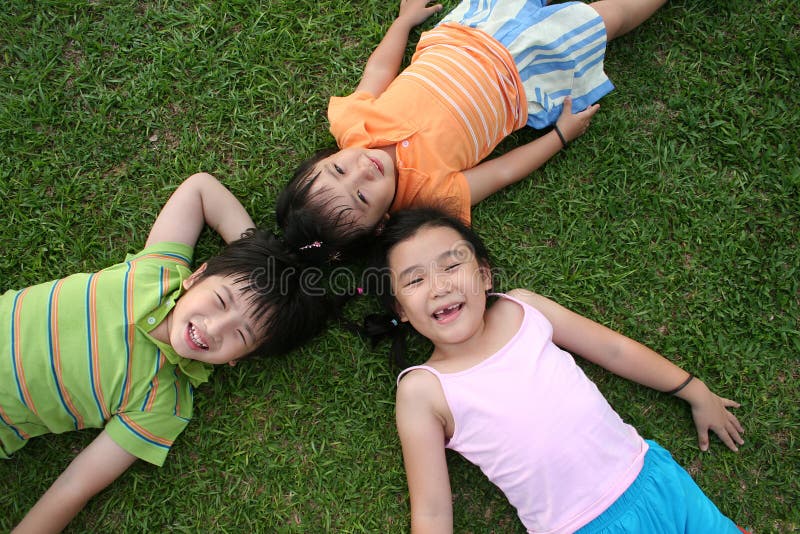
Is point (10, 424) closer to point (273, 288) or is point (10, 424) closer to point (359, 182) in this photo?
point (273, 288)

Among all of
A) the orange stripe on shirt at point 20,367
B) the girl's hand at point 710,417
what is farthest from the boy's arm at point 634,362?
the orange stripe on shirt at point 20,367

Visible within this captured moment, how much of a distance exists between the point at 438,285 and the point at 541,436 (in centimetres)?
69

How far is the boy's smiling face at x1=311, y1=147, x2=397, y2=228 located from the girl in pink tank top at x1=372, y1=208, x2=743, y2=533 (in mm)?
114

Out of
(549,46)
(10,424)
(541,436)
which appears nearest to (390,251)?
(541,436)

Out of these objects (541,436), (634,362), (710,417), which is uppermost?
(541,436)

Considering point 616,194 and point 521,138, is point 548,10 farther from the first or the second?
point 616,194

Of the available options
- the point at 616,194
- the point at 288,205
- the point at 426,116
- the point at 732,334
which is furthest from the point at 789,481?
the point at 288,205

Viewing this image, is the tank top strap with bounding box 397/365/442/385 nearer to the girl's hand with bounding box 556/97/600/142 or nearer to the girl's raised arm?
the girl's raised arm

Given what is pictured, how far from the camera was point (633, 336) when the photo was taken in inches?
101

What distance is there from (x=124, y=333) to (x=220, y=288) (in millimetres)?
437

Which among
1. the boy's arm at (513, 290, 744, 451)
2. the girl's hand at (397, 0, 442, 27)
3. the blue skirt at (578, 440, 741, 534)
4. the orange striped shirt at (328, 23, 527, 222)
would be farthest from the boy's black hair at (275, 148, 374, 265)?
the blue skirt at (578, 440, 741, 534)

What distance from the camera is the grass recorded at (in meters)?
2.42

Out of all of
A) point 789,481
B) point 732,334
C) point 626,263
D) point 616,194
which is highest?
point 616,194

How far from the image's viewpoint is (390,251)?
89.3 inches
